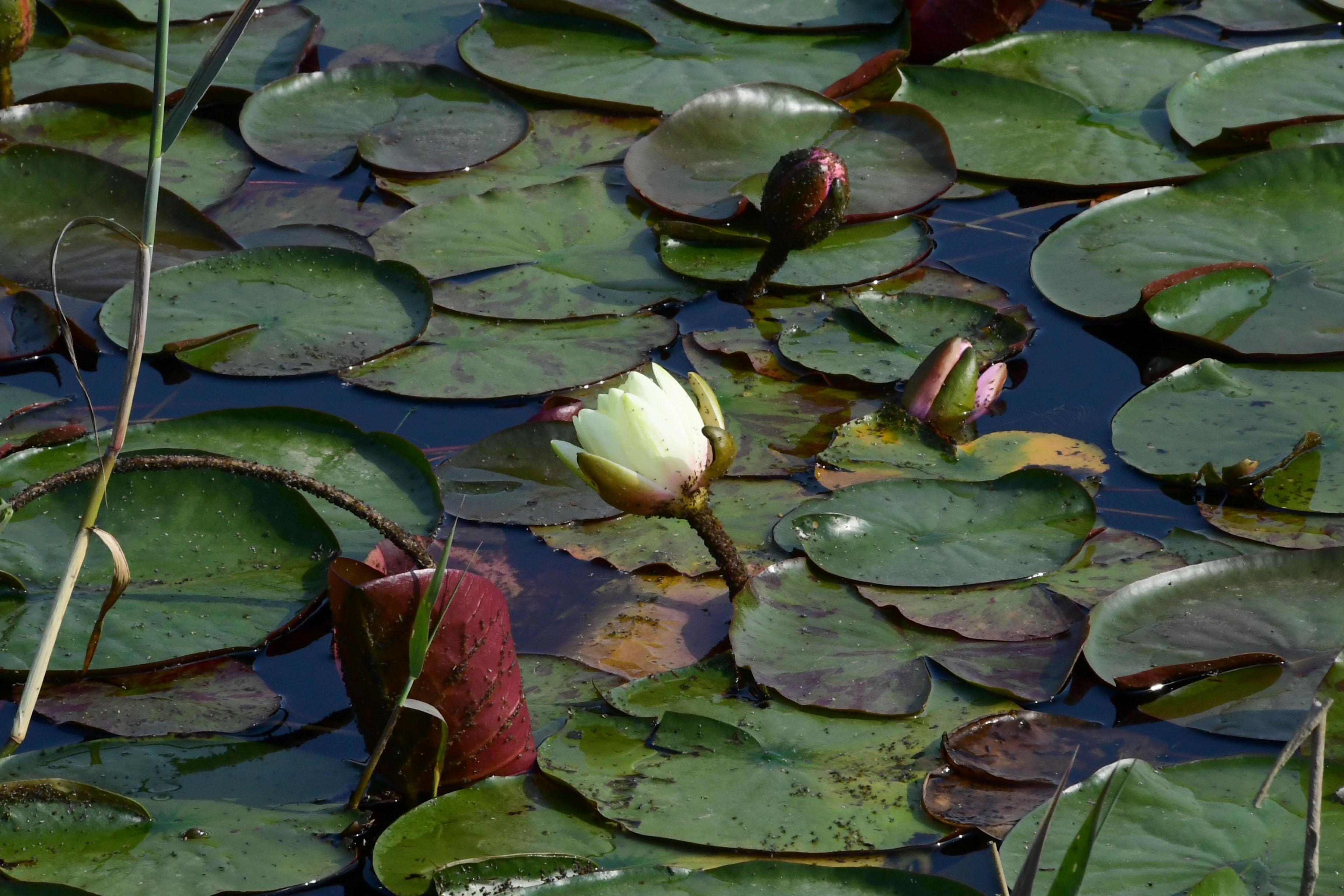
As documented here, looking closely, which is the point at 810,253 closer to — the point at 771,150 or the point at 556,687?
the point at 771,150

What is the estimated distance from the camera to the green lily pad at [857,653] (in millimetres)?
1869

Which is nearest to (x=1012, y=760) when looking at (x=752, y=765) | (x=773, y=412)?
(x=752, y=765)

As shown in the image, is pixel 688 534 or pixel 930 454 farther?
pixel 930 454

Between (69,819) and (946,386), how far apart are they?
5.63 ft

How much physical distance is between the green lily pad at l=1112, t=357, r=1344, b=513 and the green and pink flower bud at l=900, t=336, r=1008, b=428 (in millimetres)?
301

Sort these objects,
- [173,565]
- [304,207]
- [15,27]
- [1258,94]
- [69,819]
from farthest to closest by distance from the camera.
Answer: [1258,94]
[304,207]
[15,27]
[173,565]
[69,819]

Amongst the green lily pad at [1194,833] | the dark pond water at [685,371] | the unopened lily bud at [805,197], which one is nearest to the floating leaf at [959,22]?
the dark pond water at [685,371]

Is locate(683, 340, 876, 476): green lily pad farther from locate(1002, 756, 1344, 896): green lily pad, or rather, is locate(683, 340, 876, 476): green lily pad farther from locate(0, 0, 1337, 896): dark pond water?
locate(1002, 756, 1344, 896): green lily pad

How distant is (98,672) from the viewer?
6.38 ft

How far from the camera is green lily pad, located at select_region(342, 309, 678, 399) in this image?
8.52 ft

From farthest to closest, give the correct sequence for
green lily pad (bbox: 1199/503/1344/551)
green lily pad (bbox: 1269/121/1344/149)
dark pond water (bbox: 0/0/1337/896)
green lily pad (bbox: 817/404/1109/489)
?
green lily pad (bbox: 1269/121/1344/149) → green lily pad (bbox: 817/404/1109/489) → green lily pad (bbox: 1199/503/1344/551) → dark pond water (bbox: 0/0/1337/896)

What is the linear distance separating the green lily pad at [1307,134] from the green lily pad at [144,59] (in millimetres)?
2830

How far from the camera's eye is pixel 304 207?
127 inches

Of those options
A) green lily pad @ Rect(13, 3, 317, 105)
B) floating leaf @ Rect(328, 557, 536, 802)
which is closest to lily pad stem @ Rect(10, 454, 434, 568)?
floating leaf @ Rect(328, 557, 536, 802)
